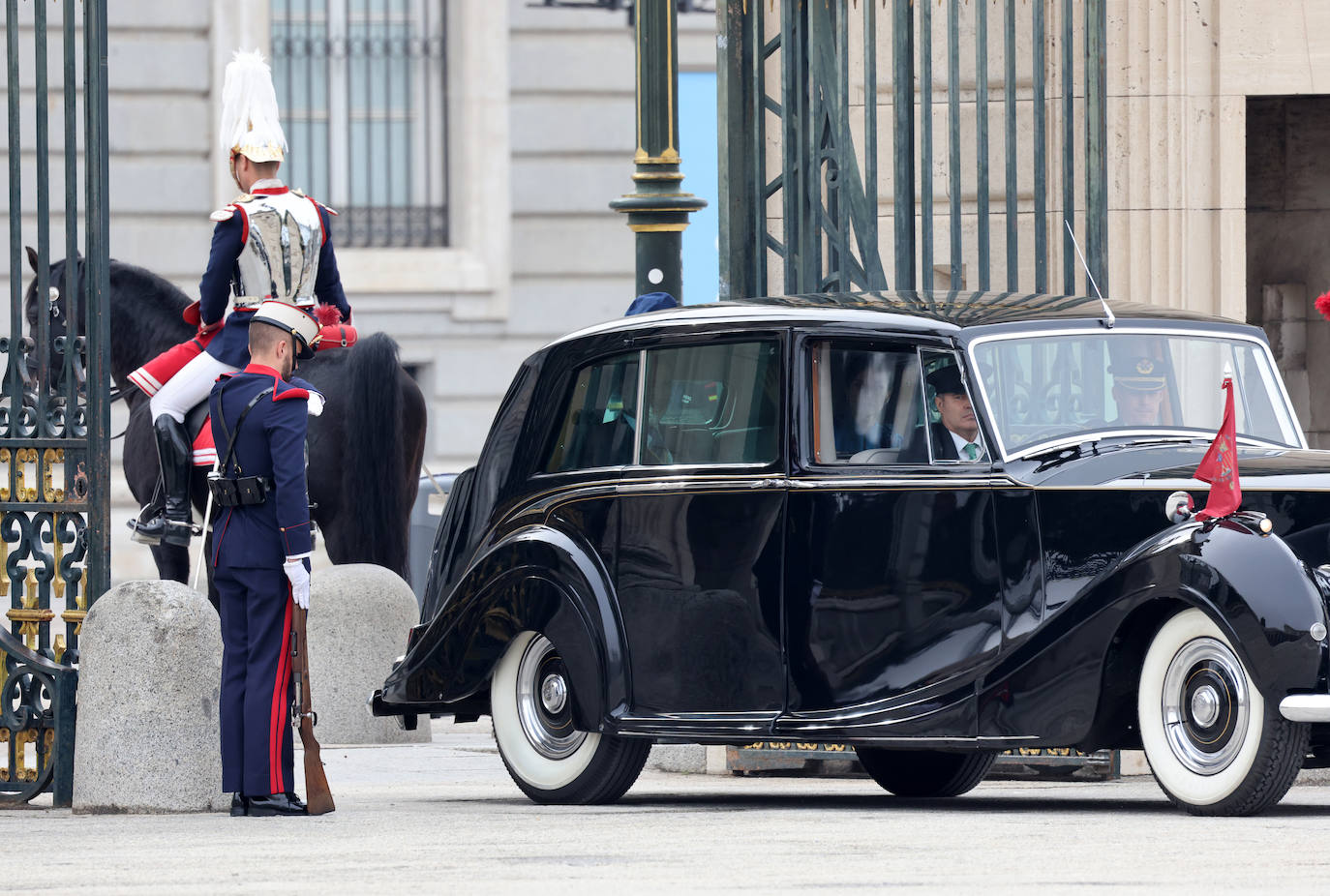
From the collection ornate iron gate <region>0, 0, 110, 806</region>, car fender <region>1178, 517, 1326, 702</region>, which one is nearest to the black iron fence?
ornate iron gate <region>0, 0, 110, 806</region>

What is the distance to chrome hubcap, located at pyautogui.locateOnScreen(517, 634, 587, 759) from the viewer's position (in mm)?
9484

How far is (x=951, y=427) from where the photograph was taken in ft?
29.0

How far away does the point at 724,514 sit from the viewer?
911cm

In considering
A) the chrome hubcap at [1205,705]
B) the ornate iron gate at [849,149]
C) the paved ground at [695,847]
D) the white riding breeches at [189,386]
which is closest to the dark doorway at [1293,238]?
the ornate iron gate at [849,149]

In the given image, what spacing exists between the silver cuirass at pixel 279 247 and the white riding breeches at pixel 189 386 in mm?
758

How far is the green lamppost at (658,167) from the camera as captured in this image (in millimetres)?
12094

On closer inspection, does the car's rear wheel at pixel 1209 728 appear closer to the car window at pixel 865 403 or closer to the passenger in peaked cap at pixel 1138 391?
the passenger in peaked cap at pixel 1138 391

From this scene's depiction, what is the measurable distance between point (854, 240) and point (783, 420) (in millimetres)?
3495

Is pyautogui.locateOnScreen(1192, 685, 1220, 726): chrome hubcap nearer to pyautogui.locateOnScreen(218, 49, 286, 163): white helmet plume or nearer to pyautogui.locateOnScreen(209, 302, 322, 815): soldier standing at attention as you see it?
pyautogui.locateOnScreen(209, 302, 322, 815): soldier standing at attention

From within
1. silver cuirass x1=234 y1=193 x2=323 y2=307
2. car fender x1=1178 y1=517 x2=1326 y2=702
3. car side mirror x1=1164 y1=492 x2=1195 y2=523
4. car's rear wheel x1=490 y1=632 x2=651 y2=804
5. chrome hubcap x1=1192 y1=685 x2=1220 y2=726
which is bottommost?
car's rear wheel x1=490 y1=632 x2=651 y2=804

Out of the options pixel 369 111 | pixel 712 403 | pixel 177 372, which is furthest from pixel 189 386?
pixel 369 111

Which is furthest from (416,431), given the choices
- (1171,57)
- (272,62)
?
(272,62)

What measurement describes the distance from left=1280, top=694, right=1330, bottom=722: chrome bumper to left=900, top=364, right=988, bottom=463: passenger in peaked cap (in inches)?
54.3

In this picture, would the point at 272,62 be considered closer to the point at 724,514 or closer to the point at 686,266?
the point at 686,266
